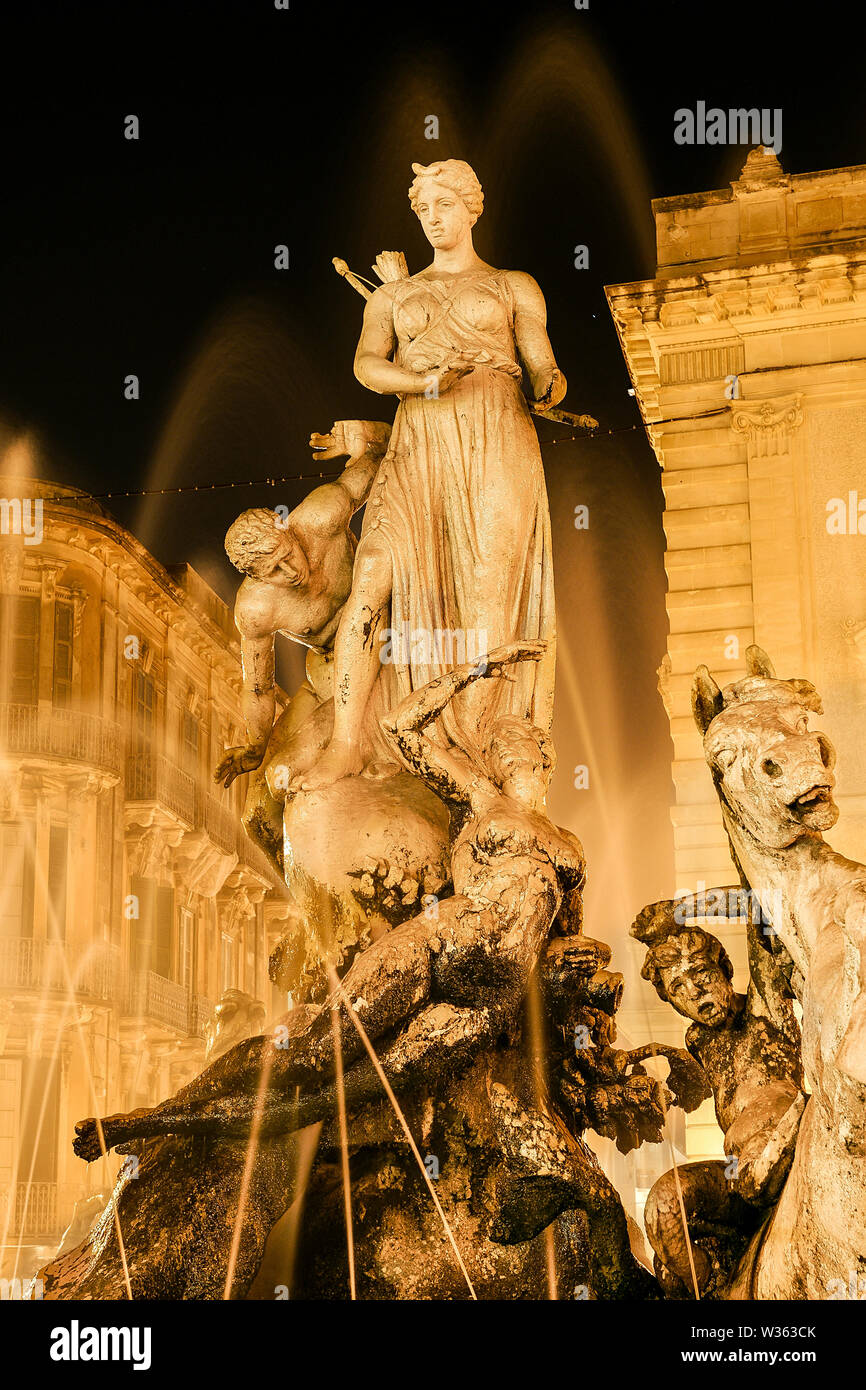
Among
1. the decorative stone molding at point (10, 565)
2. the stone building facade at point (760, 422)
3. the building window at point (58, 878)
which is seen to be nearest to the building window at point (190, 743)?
the building window at point (58, 878)

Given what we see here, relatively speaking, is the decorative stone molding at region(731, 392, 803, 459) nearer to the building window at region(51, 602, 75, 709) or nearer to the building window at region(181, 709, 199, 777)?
the building window at region(51, 602, 75, 709)

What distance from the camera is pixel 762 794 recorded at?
419 centimetres

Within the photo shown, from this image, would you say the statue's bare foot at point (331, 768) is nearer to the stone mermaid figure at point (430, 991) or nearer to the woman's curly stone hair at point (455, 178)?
the stone mermaid figure at point (430, 991)

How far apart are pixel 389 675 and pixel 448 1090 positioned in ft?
6.10

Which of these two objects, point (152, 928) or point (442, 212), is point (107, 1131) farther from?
point (152, 928)

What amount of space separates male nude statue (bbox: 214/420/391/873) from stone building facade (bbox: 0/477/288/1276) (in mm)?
19983

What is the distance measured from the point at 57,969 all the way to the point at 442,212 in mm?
22456

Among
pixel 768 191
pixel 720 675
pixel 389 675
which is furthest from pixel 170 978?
pixel 389 675

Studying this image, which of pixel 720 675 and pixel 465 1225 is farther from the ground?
pixel 720 675

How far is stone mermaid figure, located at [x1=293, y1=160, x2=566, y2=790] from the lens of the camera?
21.6 ft

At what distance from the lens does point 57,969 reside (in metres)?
27.9
